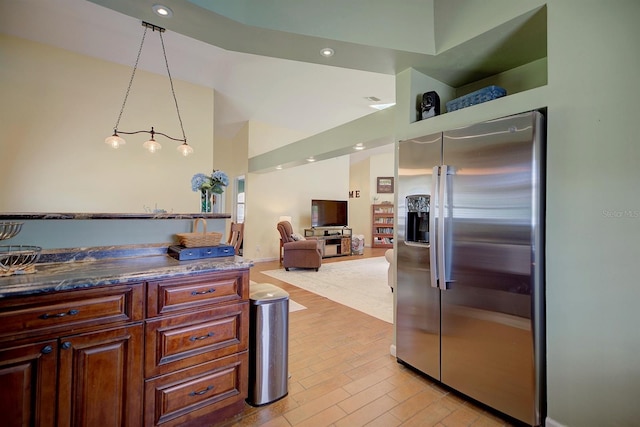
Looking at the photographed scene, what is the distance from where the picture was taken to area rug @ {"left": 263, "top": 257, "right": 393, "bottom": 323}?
3846 millimetres

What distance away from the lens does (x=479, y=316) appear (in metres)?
1.83

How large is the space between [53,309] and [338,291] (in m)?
3.69

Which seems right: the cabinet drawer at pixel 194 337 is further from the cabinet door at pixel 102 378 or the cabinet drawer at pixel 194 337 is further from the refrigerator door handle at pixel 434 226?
the refrigerator door handle at pixel 434 226

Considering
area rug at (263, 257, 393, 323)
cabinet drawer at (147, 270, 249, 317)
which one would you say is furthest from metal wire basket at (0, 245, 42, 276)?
area rug at (263, 257, 393, 323)

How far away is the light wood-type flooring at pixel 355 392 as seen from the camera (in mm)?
1747

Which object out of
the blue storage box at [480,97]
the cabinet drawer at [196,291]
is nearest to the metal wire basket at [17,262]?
the cabinet drawer at [196,291]

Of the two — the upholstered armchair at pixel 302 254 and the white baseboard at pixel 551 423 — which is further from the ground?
the upholstered armchair at pixel 302 254

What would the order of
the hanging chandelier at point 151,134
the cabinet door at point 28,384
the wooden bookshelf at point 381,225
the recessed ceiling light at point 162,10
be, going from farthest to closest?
the wooden bookshelf at point 381,225, the hanging chandelier at point 151,134, the recessed ceiling light at point 162,10, the cabinet door at point 28,384

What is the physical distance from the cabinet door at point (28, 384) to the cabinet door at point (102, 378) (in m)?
0.04

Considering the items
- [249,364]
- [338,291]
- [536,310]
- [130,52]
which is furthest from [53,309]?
[130,52]

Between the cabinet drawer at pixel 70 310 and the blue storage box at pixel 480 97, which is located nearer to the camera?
the cabinet drawer at pixel 70 310

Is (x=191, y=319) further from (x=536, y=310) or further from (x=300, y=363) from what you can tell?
(x=536, y=310)

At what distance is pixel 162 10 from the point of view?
1.78 m

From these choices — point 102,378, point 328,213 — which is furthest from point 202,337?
point 328,213
